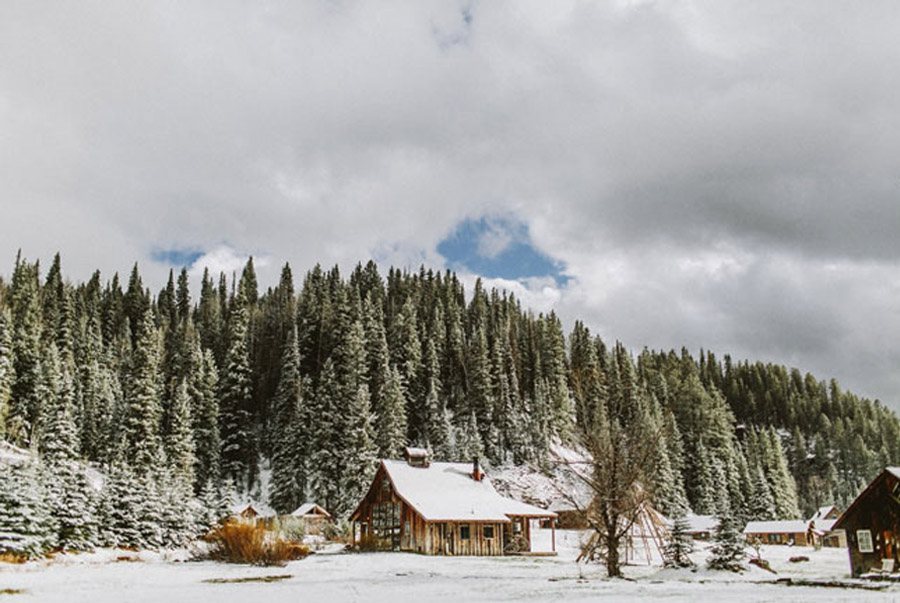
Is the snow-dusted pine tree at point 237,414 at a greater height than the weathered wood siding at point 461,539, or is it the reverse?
the snow-dusted pine tree at point 237,414

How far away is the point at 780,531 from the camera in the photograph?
9281 cm

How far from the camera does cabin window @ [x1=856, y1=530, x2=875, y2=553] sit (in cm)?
3453

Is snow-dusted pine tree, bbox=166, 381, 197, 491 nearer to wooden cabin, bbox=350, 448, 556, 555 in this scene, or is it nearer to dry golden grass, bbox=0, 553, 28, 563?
wooden cabin, bbox=350, 448, 556, 555

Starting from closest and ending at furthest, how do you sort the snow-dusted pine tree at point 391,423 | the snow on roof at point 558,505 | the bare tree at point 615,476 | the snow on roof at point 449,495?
the bare tree at point 615,476 < the snow on roof at point 449,495 < the snow-dusted pine tree at point 391,423 < the snow on roof at point 558,505

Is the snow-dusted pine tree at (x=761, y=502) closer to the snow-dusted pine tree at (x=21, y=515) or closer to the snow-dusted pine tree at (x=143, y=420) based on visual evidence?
the snow-dusted pine tree at (x=143, y=420)

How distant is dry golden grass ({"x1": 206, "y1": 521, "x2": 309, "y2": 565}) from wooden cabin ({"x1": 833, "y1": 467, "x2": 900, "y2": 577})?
1093 inches

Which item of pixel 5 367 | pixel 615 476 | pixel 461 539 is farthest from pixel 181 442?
pixel 615 476

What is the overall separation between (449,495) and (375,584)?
97.2 ft

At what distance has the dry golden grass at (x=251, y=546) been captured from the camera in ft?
123

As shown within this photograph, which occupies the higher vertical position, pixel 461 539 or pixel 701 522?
pixel 461 539

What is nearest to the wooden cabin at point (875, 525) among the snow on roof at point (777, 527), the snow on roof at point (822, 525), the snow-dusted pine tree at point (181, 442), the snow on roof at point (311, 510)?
the snow on roof at point (311, 510)

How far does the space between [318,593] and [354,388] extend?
205 feet

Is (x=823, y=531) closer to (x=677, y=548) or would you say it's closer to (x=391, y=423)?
(x=391, y=423)

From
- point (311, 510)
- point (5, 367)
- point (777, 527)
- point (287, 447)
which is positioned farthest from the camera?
point (777, 527)
